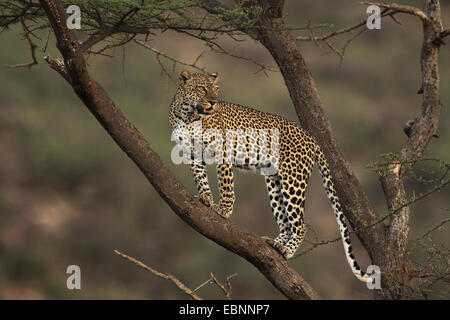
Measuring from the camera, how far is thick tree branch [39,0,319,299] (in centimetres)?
597

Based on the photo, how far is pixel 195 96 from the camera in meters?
7.07

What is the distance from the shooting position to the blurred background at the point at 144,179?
19609mm

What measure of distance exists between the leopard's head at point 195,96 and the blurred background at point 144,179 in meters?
11.7

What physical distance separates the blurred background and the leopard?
10.8 m

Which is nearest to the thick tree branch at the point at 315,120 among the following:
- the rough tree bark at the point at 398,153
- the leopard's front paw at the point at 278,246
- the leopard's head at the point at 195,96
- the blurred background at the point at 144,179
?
the rough tree bark at the point at 398,153

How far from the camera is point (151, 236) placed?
20.7m

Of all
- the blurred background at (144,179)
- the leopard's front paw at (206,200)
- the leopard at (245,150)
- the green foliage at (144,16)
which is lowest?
the leopard's front paw at (206,200)

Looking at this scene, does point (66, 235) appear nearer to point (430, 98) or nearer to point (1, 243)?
point (1, 243)

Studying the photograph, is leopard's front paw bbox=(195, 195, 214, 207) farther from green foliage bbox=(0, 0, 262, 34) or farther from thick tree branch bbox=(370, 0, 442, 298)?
thick tree branch bbox=(370, 0, 442, 298)

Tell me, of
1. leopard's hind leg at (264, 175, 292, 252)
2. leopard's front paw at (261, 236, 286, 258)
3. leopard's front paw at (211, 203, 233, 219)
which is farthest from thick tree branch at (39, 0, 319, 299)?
leopard's hind leg at (264, 175, 292, 252)

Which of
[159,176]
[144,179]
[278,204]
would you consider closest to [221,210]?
[278,204]

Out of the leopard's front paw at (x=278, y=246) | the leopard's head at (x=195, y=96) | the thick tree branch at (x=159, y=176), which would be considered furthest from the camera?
the leopard's front paw at (x=278, y=246)

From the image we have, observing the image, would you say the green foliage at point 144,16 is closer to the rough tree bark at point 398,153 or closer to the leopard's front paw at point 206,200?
the rough tree bark at point 398,153

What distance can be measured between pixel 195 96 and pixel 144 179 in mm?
13795
